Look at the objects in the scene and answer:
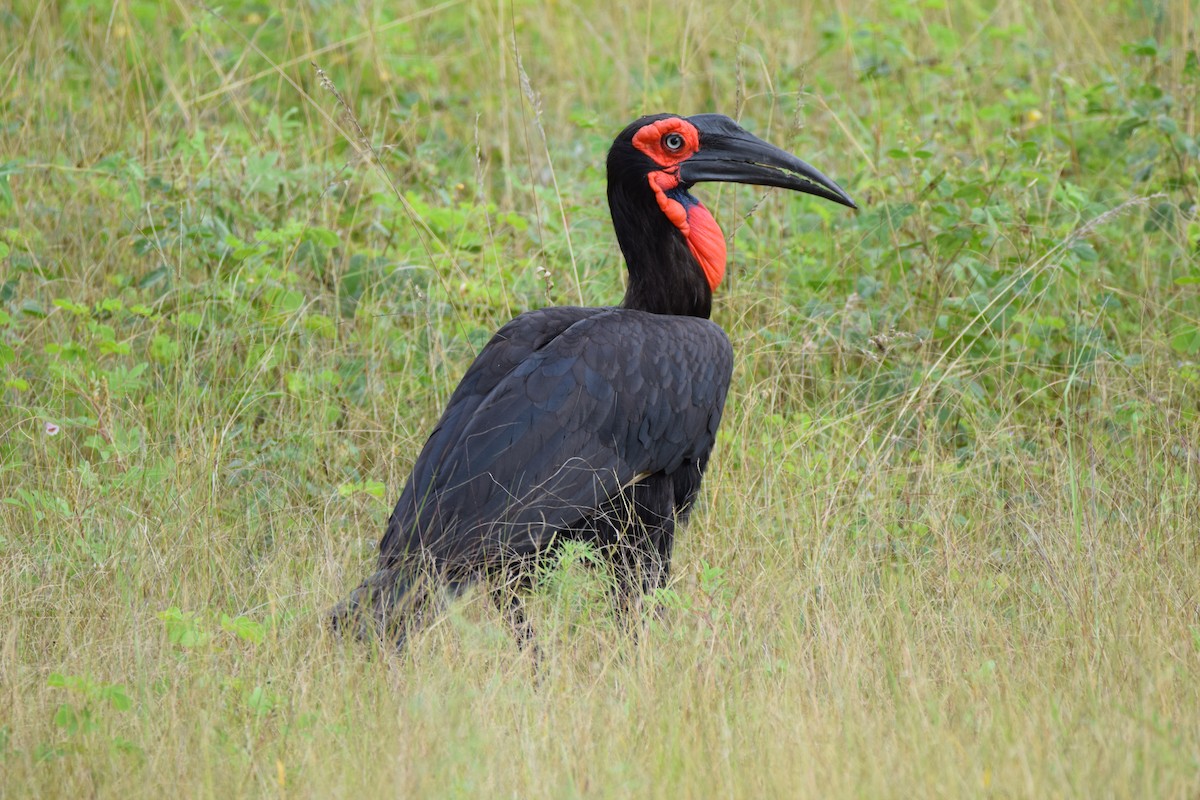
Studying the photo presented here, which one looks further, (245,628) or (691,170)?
(691,170)

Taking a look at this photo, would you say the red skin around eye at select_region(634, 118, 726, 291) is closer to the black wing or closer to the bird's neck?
the bird's neck

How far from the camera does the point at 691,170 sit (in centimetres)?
384

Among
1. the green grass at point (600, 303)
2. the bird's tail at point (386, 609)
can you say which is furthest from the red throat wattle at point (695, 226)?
the bird's tail at point (386, 609)

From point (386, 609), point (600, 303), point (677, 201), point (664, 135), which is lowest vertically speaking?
point (386, 609)

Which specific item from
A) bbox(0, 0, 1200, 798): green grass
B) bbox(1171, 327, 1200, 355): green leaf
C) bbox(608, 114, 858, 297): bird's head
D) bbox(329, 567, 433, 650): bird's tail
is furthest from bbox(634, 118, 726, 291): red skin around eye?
bbox(1171, 327, 1200, 355): green leaf

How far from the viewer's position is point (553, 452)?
3344mm

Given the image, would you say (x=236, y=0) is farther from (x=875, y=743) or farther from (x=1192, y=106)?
(x=875, y=743)

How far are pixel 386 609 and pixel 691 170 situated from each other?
1.49 m

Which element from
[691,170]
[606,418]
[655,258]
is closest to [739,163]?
[691,170]

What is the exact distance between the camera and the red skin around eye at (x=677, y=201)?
3.79 m

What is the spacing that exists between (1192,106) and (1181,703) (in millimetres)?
3171

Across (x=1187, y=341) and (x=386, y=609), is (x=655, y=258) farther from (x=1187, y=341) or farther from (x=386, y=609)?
(x=1187, y=341)

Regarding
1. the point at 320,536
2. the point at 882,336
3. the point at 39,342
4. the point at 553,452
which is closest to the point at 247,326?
the point at 39,342

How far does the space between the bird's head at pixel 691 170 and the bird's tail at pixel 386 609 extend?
1.22m
